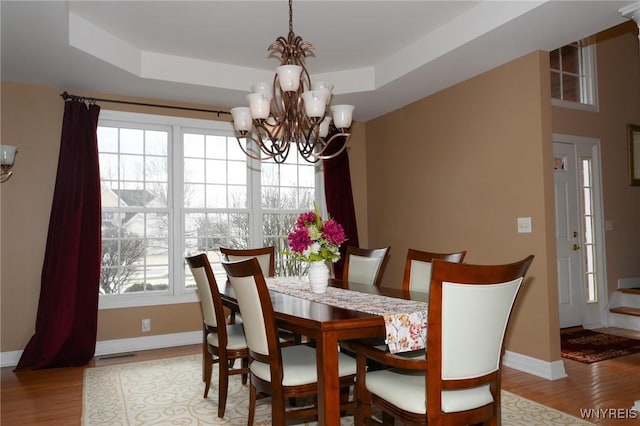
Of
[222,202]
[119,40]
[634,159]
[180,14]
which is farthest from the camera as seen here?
[634,159]

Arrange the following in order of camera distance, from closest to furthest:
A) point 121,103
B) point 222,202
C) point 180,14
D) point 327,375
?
point 327,375 → point 180,14 → point 121,103 → point 222,202

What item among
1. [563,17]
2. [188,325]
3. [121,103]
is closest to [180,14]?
[121,103]

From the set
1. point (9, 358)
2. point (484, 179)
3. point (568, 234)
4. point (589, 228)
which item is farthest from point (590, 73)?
point (9, 358)

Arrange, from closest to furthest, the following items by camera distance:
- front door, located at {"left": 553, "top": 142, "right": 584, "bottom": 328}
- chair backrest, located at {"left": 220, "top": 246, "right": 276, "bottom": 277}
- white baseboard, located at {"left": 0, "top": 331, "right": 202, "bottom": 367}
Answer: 1. chair backrest, located at {"left": 220, "top": 246, "right": 276, "bottom": 277}
2. white baseboard, located at {"left": 0, "top": 331, "right": 202, "bottom": 367}
3. front door, located at {"left": 553, "top": 142, "right": 584, "bottom": 328}

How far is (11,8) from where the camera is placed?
10.0 ft

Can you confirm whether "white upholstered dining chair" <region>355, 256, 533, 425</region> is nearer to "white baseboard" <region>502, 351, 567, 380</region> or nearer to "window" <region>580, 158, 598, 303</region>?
"white baseboard" <region>502, 351, 567, 380</region>

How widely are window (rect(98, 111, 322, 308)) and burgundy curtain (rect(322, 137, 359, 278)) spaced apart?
535 millimetres

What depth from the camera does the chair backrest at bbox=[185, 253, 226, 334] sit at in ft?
9.57

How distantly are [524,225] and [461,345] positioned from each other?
2.41 metres

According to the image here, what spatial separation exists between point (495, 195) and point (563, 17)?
1.54 m

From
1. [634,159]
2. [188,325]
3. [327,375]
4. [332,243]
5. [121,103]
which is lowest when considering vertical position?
[188,325]

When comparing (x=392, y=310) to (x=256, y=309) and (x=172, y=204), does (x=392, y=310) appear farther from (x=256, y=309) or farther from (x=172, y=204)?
(x=172, y=204)

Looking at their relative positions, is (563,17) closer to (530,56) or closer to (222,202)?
(530,56)

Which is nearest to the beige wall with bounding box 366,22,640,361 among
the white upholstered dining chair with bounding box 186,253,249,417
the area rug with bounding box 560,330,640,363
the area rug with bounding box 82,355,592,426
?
the area rug with bounding box 560,330,640,363
